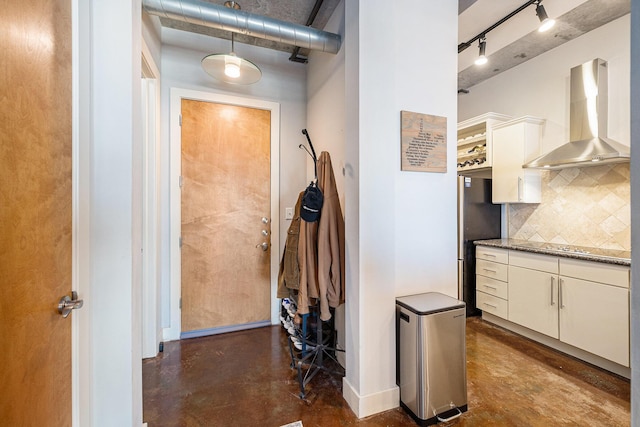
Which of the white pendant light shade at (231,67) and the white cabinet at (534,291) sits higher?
the white pendant light shade at (231,67)

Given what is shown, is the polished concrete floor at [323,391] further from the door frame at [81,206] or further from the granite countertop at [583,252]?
the granite countertop at [583,252]

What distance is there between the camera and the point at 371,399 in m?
1.69

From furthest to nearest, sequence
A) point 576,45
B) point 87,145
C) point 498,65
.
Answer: point 498,65 → point 576,45 → point 87,145

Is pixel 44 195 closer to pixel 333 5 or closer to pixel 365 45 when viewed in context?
pixel 365 45

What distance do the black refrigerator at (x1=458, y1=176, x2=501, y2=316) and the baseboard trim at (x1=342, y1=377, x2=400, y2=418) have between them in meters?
1.90

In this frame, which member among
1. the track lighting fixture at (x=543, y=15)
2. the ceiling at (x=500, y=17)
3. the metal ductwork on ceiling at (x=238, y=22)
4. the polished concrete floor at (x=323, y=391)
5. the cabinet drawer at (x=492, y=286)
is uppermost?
the ceiling at (x=500, y=17)

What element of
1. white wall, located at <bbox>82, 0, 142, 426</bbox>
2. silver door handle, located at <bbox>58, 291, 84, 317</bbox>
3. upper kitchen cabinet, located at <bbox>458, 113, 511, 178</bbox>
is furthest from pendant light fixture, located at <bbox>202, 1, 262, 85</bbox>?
upper kitchen cabinet, located at <bbox>458, 113, 511, 178</bbox>

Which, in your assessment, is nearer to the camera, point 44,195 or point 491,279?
point 44,195

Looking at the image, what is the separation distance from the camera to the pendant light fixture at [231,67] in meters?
1.94

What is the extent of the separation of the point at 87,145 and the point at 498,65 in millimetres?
4080

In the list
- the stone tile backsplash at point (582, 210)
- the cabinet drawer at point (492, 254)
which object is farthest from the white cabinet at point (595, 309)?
the stone tile backsplash at point (582, 210)

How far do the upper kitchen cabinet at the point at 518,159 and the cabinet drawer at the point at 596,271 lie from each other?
2.96ft

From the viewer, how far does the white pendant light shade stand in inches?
76.5

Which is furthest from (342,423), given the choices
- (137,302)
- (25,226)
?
(25,226)
